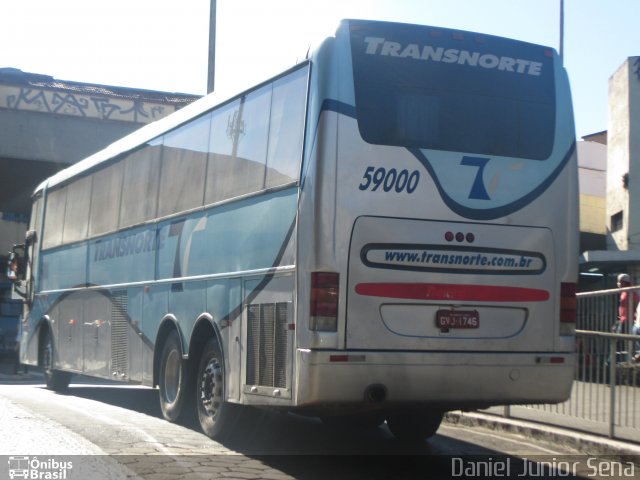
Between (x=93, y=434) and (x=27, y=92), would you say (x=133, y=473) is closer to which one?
(x=93, y=434)

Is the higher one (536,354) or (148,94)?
(148,94)

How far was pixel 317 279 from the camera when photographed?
777 cm

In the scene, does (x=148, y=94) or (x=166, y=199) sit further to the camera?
(x=148, y=94)

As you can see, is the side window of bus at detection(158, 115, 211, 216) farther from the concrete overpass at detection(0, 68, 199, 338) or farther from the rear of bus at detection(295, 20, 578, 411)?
the concrete overpass at detection(0, 68, 199, 338)

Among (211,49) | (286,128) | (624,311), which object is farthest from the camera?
(211,49)

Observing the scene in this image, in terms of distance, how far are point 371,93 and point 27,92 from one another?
2470cm

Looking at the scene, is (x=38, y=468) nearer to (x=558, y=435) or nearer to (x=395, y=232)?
(x=395, y=232)

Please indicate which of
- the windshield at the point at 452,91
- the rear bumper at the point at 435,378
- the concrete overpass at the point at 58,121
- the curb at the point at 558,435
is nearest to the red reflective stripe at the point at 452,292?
the rear bumper at the point at 435,378

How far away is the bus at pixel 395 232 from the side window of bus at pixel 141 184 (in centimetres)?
232

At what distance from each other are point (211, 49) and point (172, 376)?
1315 centimetres

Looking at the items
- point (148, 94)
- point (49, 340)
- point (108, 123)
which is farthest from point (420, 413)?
point (148, 94)

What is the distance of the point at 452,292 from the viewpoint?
8.19 meters

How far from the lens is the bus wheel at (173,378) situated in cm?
1067

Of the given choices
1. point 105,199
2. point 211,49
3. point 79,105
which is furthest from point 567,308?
point 79,105
